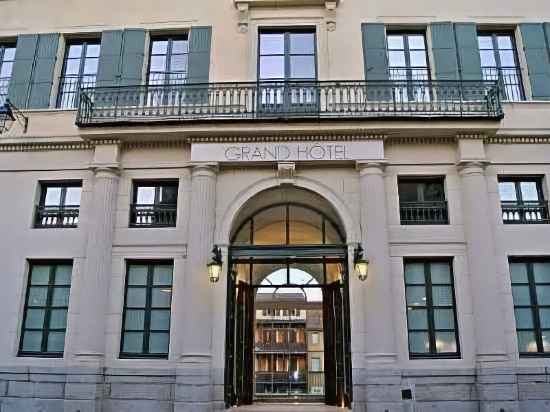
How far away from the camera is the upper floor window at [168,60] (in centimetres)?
1234

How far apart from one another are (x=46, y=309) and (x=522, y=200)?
440 inches

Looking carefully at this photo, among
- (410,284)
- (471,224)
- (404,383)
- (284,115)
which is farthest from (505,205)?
(284,115)

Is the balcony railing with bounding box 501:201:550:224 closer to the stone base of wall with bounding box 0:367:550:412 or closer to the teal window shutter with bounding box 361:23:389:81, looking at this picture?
the stone base of wall with bounding box 0:367:550:412

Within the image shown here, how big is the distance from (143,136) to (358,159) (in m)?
5.02

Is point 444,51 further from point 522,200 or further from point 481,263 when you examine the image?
point 481,263

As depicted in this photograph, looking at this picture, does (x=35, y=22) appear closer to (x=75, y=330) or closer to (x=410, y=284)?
(x=75, y=330)

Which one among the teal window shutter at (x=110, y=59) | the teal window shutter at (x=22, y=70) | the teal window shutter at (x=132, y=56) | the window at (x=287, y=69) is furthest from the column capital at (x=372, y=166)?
the teal window shutter at (x=22, y=70)

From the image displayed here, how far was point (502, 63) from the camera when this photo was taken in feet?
40.3

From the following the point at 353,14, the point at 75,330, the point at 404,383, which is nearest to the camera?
the point at 404,383

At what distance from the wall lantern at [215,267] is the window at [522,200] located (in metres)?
6.48

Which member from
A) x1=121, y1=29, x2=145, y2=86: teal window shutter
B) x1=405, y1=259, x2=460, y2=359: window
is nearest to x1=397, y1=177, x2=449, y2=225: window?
x1=405, y1=259, x2=460, y2=359: window

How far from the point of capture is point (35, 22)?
13.0 metres

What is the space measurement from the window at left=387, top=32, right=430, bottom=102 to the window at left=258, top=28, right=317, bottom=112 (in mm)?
2020

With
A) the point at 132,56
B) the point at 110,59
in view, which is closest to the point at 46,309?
the point at 110,59
